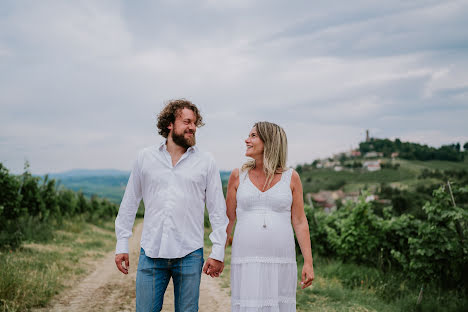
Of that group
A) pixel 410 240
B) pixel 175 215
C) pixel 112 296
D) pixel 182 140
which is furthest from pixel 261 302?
pixel 410 240

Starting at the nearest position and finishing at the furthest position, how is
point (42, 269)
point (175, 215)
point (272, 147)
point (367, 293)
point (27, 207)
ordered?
point (175, 215) → point (272, 147) → point (367, 293) → point (42, 269) → point (27, 207)

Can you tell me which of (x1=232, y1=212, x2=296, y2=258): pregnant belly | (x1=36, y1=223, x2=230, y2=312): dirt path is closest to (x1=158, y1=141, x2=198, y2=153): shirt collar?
(x1=232, y1=212, x2=296, y2=258): pregnant belly

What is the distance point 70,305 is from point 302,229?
15.1ft

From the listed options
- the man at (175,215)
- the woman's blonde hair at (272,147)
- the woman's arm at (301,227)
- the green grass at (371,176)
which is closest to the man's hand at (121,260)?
the man at (175,215)

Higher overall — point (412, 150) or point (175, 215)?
point (412, 150)

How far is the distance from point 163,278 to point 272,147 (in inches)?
52.0

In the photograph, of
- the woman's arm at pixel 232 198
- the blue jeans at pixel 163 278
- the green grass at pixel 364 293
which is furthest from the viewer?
the green grass at pixel 364 293

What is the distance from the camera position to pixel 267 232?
2.99 metres

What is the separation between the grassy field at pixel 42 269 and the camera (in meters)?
5.53

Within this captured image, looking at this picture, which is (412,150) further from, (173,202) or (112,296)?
(173,202)

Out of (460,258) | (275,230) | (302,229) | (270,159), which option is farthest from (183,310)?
(460,258)

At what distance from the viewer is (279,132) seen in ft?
10.6

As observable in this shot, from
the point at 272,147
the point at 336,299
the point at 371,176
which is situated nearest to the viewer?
the point at 272,147

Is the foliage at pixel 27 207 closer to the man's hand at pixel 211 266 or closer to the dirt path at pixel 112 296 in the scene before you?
the dirt path at pixel 112 296
